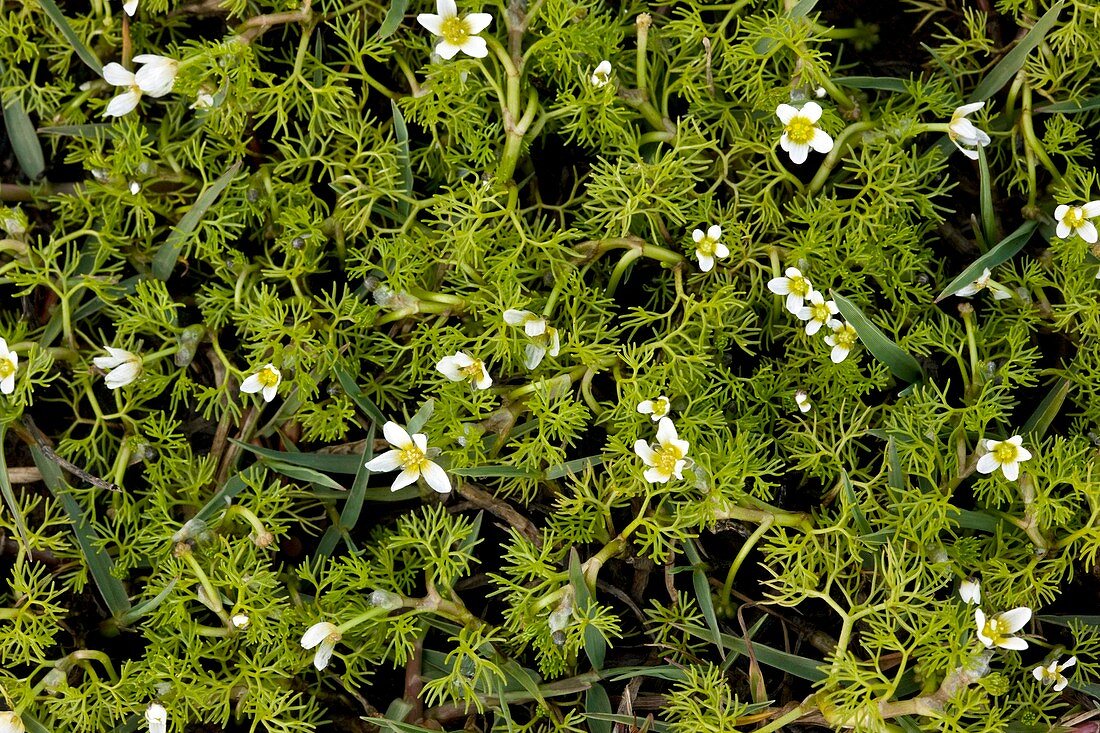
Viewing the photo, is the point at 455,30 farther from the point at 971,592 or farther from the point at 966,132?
the point at 971,592

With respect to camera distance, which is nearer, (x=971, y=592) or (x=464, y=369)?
(x=971, y=592)

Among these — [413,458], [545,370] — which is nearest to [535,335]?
[545,370]

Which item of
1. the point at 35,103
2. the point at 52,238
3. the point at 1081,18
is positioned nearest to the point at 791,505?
the point at 1081,18

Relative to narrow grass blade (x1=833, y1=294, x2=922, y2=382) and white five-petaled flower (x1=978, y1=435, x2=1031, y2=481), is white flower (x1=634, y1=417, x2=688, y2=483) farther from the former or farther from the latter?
white five-petaled flower (x1=978, y1=435, x2=1031, y2=481)

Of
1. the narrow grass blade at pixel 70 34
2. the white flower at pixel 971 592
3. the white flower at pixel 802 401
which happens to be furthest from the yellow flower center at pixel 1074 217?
the narrow grass blade at pixel 70 34

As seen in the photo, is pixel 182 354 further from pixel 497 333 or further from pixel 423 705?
pixel 423 705

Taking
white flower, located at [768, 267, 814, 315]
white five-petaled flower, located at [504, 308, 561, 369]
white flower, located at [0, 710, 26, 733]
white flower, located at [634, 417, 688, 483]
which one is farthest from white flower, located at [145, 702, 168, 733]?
white flower, located at [768, 267, 814, 315]
